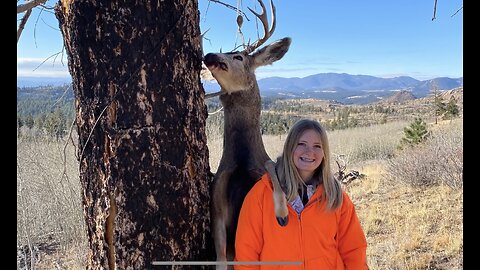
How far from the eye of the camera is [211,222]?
10.6 ft

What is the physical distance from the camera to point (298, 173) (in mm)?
3510

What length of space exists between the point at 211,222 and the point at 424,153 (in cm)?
1119

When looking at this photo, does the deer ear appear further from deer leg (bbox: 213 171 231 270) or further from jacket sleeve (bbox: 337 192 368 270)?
jacket sleeve (bbox: 337 192 368 270)

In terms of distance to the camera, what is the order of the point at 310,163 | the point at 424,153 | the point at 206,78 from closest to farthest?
the point at 310,163, the point at 206,78, the point at 424,153

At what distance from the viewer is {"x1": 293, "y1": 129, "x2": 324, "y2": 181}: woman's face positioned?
3.52 metres

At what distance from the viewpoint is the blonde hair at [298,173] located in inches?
133

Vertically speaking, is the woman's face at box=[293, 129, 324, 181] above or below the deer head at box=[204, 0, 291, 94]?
below

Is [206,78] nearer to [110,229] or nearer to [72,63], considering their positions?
[72,63]

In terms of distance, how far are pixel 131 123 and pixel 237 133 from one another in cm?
127

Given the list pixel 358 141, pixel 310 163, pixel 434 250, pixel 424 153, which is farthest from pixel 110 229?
pixel 358 141

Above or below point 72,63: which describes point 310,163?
below

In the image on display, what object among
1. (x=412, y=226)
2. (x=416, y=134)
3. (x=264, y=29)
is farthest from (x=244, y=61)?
(x=416, y=134)

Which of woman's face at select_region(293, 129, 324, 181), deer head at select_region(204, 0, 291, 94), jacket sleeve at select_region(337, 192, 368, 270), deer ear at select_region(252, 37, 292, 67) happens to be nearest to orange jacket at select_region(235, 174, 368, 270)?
jacket sleeve at select_region(337, 192, 368, 270)

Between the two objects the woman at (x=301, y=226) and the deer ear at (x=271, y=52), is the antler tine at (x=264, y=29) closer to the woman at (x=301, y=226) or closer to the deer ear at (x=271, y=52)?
the deer ear at (x=271, y=52)
